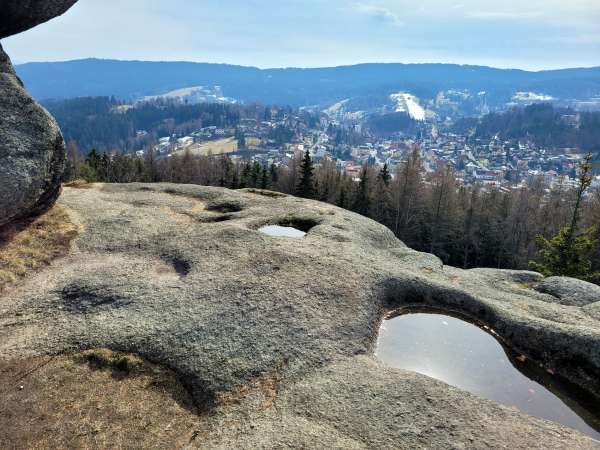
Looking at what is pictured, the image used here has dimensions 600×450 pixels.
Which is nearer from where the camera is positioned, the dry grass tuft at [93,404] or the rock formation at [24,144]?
the dry grass tuft at [93,404]

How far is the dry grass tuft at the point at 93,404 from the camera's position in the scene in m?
15.1

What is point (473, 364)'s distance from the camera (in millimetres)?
21000

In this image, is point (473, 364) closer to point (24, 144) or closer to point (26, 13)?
point (24, 144)

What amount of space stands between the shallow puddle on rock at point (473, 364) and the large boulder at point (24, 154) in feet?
86.0

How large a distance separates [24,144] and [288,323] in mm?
23752

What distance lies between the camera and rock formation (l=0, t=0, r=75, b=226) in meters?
28.9

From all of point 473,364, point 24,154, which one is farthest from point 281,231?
point 24,154

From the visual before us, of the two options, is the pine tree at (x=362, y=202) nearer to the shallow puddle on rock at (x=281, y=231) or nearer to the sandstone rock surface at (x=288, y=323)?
the sandstone rock surface at (x=288, y=323)

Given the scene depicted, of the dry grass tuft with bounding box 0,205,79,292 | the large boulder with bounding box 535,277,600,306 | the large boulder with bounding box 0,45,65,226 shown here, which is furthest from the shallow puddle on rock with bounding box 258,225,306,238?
the large boulder with bounding box 535,277,600,306

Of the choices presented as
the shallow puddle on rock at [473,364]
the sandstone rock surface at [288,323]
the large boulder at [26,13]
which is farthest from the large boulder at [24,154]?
the shallow puddle on rock at [473,364]

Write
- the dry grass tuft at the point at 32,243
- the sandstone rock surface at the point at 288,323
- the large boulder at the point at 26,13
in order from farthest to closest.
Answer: the large boulder at the point at 26,13 < the dry grass tuft at the point at 32,243 < the sandstone rock surface at the point at 288,323

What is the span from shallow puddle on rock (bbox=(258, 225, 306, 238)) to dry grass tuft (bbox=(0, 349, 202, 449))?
1739cm

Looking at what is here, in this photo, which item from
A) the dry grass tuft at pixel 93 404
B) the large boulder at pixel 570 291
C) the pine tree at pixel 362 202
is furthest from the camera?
the pine tree at pixel 362 202

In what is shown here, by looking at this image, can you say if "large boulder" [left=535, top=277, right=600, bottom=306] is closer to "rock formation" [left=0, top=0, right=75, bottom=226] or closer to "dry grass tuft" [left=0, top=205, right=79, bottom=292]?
"dry grass tuft" [left=0, top=205, right=79, bottom=292]
